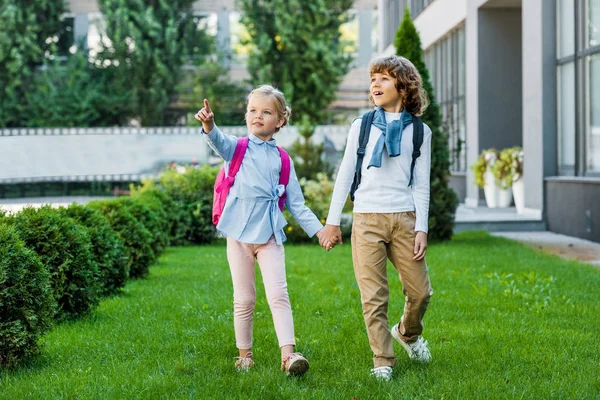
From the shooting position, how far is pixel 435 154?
1387 cm

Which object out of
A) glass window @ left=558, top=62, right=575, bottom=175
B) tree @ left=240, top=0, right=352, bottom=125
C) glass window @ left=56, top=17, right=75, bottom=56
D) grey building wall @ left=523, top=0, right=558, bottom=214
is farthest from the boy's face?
glass window @ left=56, top=17, right=75, bottom=56

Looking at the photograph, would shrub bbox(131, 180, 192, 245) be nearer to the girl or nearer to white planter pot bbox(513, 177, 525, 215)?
white planter pot bbox(513, 177, 525, 215)

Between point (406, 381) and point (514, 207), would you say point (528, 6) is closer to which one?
point (514, 207)

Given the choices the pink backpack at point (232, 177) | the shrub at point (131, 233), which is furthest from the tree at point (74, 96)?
the pink backpack at point (232, 177)

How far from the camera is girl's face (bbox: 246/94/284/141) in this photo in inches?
202

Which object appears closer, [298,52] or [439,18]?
[439,18]

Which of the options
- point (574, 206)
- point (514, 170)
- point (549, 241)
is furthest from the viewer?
point (514, 170)

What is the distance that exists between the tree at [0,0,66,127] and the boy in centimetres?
3224

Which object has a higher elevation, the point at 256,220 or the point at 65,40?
the point at 65,40

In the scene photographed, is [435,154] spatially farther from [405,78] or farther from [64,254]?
[405,78]

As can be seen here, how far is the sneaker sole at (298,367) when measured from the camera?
4.80 m

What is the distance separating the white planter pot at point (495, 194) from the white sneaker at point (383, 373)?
15634mm

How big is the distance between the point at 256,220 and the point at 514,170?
14588 millimetres

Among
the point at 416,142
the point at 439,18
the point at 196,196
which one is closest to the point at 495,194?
the point at 196,196
